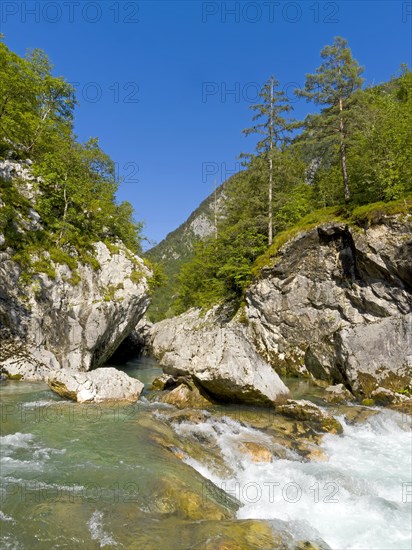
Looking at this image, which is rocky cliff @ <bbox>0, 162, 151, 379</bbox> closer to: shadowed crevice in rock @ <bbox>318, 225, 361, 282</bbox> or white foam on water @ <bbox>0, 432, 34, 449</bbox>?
white foam on water @ <bbox>0, 432, 34, 449</bbox>

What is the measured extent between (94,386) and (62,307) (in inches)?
329

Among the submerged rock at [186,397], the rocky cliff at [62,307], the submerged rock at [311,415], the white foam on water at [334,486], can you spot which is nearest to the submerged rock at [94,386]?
the submerged rock at [186,397]

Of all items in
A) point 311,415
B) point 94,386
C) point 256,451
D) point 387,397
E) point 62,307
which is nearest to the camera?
point 256,451

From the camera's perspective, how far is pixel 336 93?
28984 millimetres

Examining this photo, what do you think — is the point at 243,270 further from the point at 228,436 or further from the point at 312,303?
the point at 228,436

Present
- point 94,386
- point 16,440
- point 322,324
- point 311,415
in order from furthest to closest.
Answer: point 322,324, point 94,386, point 311,415, point 16,440

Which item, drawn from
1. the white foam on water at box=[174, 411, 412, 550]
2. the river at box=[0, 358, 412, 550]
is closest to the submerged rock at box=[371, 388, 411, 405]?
the river at box=[0, 358, 412, 550]

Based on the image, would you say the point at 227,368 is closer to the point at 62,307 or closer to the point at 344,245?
the point at 62,307

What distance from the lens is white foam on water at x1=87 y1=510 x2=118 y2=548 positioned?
17.2 feet

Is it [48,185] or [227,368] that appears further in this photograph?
[48,185]

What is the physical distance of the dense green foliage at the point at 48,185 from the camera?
72.7 feet

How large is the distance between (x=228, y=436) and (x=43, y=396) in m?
8.60

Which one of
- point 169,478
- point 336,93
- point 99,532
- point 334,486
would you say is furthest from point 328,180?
point 99,532

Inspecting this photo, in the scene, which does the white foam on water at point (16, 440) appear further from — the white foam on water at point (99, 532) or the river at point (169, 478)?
the white foam on water at point (99, 532)
